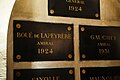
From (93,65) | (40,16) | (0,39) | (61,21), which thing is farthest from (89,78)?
(0,39)

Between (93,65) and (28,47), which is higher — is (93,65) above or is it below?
below

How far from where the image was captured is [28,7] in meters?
1.80

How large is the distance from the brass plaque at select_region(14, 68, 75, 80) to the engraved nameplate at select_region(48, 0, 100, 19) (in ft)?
1.50

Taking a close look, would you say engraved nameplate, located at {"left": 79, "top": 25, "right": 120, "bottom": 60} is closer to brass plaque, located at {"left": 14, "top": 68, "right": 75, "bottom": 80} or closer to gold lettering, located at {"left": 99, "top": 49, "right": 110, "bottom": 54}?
gold lettering, located at {"left": 99, "top": 49, "right": 110, "bottom": 54}

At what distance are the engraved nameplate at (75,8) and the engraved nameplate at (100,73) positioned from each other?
0.46 metres

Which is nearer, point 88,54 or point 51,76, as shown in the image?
point 51,76

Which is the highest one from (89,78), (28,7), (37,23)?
(28,7)

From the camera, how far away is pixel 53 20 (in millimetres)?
1878

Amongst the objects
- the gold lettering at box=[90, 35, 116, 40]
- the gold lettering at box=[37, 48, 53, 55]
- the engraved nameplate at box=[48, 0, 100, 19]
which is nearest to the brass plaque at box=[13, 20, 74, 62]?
the gold lettering at box=[37, 48, 53, 55]

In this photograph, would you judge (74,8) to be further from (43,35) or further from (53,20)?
(43,35)

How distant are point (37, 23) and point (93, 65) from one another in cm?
61

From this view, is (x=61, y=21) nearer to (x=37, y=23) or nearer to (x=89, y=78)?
(x=37, y=23)

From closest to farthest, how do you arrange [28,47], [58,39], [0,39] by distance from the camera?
[0,39], [28,47], [58,39]

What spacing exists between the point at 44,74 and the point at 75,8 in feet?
2.05
